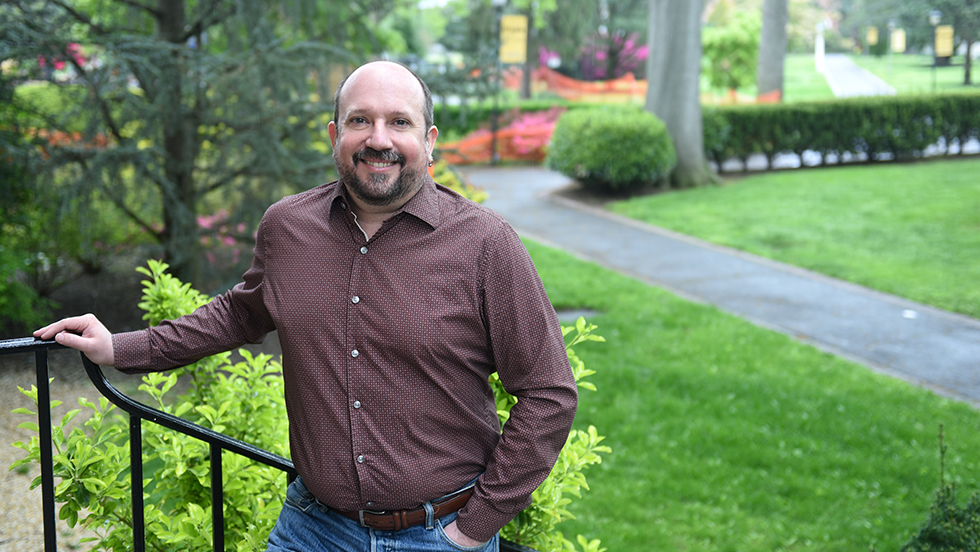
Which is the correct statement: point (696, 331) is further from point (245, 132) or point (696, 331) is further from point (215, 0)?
point (215, 0)

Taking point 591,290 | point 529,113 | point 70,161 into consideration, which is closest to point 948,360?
point 591,290

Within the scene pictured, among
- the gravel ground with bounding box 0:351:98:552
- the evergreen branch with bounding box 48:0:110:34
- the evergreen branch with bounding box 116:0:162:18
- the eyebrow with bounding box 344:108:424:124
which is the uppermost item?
the evergreen branch with bounding box 116:0:162:18

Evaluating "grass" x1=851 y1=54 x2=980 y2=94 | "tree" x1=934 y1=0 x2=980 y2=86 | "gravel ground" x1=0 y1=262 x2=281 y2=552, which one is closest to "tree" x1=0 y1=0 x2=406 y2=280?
"gravel ground" x1=0 y1=262 x2=281 y2=552

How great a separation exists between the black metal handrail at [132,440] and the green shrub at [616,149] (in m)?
13.2

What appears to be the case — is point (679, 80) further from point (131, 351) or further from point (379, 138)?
point (131, 351)

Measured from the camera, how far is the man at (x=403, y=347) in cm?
188

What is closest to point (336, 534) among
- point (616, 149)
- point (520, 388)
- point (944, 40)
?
point (520, 388)

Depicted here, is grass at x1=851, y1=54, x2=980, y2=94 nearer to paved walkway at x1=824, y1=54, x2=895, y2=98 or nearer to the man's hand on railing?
paved walkway at x1=824, y1=54, x2=895, y2=98

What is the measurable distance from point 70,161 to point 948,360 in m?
6.96

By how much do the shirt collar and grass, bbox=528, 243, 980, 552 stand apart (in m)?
2.80

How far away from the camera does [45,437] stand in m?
1.99

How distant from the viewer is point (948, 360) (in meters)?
6.82

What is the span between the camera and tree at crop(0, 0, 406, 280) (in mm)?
5773

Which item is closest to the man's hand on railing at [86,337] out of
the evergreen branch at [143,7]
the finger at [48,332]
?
the finger at [48,332]
